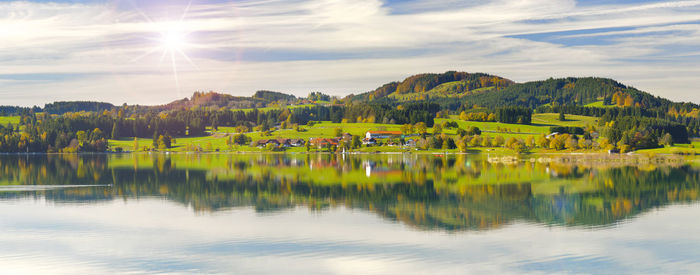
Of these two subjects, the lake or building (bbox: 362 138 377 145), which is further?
building (bbox: 362 138 377 145)

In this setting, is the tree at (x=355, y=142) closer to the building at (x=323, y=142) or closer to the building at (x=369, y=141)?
the building at (x=369, y=141)

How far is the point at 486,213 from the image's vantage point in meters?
42.6

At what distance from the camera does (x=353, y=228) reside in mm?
36500

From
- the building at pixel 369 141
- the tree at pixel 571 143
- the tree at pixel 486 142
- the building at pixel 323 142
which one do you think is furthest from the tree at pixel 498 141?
the building at pixel 323 142


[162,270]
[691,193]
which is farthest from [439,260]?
[691,193]

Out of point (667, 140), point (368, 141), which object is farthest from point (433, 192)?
point (368, 141)

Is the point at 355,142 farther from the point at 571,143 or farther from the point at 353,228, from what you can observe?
the point at 353,228

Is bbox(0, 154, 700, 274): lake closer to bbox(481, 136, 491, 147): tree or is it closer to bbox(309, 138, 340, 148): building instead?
bbox(481, 136, 491, 147): tree

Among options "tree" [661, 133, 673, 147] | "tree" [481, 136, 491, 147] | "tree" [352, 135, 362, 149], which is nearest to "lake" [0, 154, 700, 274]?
"tree" [661, 133, 673, 147]

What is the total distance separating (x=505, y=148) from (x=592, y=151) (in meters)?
23.5

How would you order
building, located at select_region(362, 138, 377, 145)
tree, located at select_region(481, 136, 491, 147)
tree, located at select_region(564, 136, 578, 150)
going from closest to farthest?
tree, located at select_region(564, 136, 578, 150) < tree, located at select_region(481, 136, 491, 147) < building, located at select_region(362, 138, 377, 145)

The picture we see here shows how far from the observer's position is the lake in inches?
1089

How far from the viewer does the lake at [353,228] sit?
2767 centimetres

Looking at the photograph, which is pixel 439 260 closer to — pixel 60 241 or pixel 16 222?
pixel 60 241
